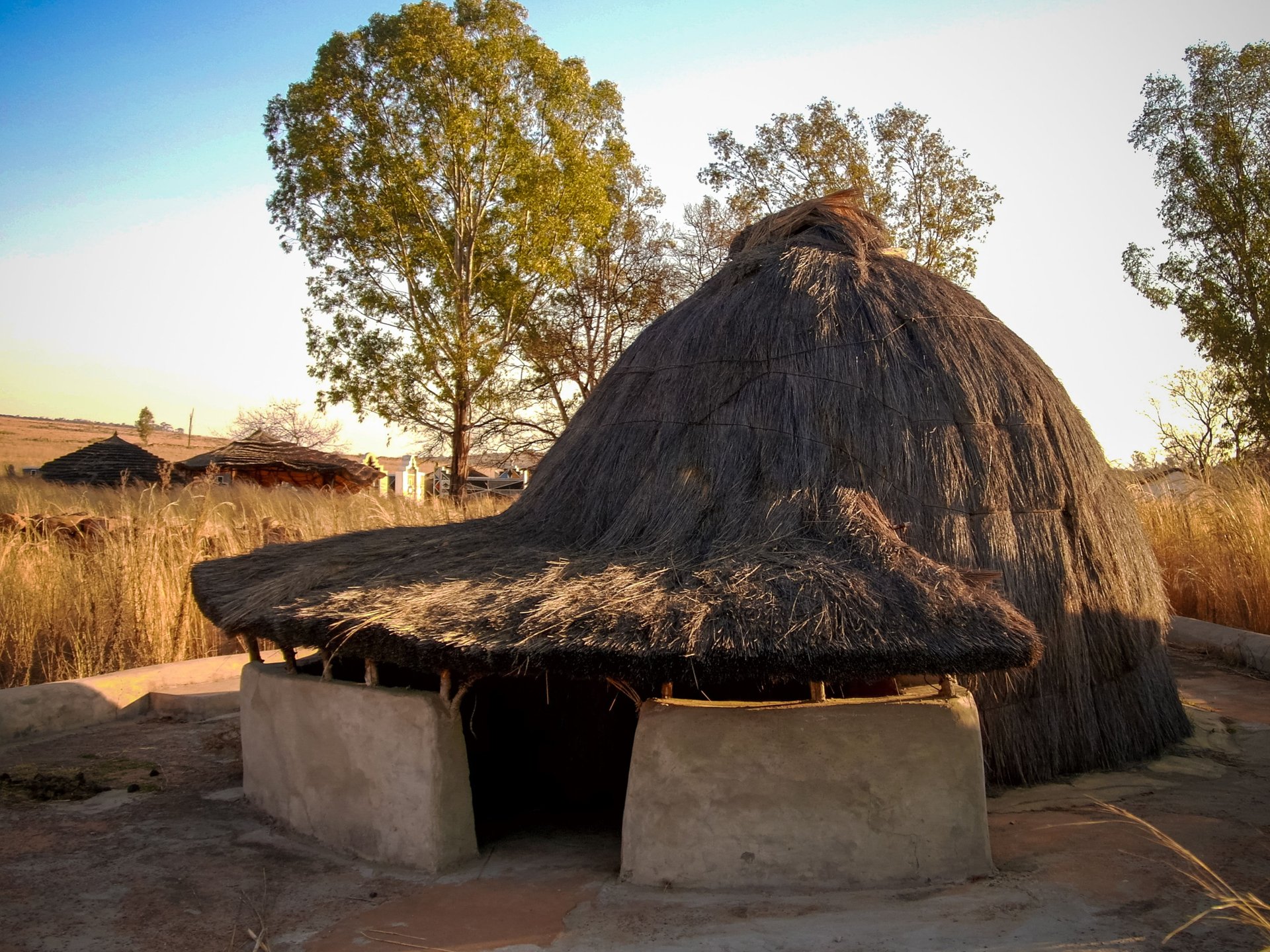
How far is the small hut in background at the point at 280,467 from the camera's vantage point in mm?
25531

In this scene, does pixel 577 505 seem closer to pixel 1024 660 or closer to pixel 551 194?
pixel 1024 660

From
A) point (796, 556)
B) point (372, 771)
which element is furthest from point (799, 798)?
point (372, 771)

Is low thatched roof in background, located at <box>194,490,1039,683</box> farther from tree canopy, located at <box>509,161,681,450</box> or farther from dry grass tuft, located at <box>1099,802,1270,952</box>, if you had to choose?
tree canopy, located at <box>509,161,681,450</box>

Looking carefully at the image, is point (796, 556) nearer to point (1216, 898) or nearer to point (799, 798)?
point (799, 798)

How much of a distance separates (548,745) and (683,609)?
257 cm

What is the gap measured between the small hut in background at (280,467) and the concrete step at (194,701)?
17116mm

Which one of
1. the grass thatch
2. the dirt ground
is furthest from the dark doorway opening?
the grass thatch

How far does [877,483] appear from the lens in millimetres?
5328

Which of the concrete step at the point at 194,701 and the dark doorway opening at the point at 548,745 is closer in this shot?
the dark doorway opening at the point at 548,745

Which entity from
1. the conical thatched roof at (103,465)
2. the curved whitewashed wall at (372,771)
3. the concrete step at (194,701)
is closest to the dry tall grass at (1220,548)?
the curved whitewashed wall at (372,771)

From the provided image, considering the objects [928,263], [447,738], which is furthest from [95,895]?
[928,263]

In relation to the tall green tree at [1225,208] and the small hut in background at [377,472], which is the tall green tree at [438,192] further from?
the tall green tree at [1225,208]

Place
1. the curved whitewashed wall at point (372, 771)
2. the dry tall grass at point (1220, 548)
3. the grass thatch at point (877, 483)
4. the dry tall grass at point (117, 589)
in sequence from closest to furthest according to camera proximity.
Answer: the curved whitewashed wall at point (372, 771) < the grass thatch at point (877, 483) < the dry tall grass at point (117, 589) < the dry tall grass at point (1220, 548)

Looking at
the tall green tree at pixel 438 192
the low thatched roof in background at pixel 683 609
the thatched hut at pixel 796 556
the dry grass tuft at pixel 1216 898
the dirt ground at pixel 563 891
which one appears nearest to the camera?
the dry grass tuft at pixel 1216 898
